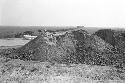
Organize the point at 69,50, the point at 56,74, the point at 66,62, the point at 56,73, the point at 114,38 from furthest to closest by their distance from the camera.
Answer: the point at 114,38, the point at 69,50, the point at 66,62, the point at 56,73, the point at 56,74

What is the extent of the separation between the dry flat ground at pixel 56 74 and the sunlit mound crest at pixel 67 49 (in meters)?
1.69

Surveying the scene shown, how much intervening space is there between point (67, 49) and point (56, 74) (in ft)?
16.2

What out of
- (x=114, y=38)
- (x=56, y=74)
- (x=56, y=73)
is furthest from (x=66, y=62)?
(x=114, y=38)

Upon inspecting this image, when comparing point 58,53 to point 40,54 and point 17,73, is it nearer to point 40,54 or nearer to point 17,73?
point 40,54

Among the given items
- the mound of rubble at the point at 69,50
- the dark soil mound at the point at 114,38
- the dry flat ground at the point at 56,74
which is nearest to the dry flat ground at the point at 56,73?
the dry flat ground at the point at 56,74

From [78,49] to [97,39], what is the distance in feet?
7.32

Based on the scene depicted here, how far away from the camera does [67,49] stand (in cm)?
1628

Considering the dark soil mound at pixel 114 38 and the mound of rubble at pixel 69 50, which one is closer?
the mound of rubble at pixel 69 50

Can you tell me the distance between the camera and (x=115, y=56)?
15391 millimetres

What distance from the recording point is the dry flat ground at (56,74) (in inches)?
424

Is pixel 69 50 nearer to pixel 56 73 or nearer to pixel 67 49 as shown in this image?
pixel 67 49

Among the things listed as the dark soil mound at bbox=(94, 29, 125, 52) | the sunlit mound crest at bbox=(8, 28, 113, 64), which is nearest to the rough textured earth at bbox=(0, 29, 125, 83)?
the sunlit mound crest at bbox=(8, 28, 113, 64)

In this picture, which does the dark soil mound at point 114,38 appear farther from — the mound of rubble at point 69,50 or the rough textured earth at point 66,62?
the mound of rubble at point 69,50

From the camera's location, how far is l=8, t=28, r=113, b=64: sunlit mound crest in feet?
49.6
